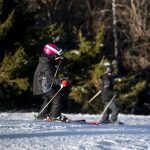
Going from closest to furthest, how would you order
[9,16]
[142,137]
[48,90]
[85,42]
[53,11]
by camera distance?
1. [142,137]
2. [48,90]
3. [9,16]
4. [85,42]
5. [53,11]

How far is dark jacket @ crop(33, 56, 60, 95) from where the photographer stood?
12195 millimetres

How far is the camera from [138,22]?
2959 cm

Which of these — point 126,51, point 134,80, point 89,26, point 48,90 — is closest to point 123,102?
point 134,80

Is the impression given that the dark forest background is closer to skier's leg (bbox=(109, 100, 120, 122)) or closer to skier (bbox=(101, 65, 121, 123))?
skier (bbox=(101, 65, 121, 123))

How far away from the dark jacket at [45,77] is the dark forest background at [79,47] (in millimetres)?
9699

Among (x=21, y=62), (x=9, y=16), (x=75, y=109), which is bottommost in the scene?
(x=75, y=109)

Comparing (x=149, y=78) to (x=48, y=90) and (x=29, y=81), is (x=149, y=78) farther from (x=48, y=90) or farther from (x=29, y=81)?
(x=48, y=90)

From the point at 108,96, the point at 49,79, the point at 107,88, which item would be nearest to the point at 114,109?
the point at 108,96

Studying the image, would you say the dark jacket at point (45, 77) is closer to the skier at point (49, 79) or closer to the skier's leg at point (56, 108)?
the skier at point (49, 79)

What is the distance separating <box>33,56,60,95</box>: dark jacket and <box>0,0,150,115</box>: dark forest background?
9699mm

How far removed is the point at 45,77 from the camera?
483 inches

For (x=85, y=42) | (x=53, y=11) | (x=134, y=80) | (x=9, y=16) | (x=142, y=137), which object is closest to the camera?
(x=142, y=137)

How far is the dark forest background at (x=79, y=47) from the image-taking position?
75.4ft

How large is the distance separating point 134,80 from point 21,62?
8524 mm
